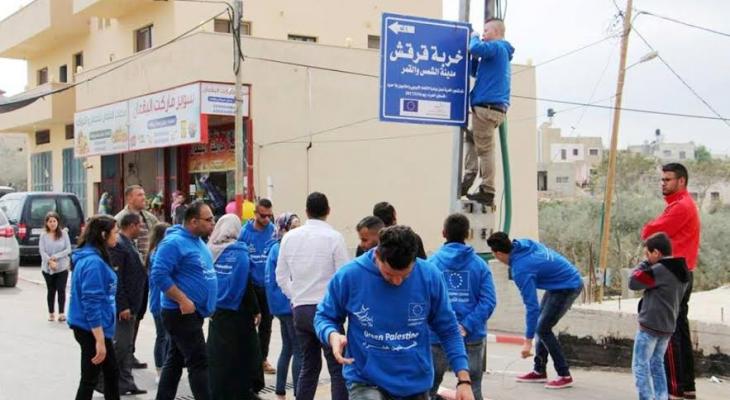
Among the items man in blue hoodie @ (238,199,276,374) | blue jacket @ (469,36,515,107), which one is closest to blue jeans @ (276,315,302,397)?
man in blue hoodie @ (238,199,276,374)

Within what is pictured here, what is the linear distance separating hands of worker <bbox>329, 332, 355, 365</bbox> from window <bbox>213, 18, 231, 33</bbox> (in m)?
22.0

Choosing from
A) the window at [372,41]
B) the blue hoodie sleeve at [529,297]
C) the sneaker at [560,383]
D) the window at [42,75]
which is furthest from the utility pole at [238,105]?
the window at [42,75]

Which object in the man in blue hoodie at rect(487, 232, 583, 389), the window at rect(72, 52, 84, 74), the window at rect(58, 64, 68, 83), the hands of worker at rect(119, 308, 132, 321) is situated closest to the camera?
the man in blue hoodie at rect(487, 232, 583, 389)

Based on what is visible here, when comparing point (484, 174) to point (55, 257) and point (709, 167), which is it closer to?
point (55, 257)

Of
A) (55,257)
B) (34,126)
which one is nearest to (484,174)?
(55,257)

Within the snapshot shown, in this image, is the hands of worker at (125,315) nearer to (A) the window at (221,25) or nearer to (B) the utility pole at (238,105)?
(B) the utility pole at (238,105)

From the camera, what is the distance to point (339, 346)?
3904mm

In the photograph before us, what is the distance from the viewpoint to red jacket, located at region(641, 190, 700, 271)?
260 inches

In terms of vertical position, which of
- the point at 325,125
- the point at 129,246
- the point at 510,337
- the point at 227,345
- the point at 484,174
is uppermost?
the point at 325,125

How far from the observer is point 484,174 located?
28.5ft

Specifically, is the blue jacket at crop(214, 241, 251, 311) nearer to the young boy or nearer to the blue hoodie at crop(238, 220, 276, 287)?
the blue hoodie at crop(238, 220, 276, 287)

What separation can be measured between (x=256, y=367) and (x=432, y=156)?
18063mm

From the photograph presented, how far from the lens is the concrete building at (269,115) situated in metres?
21.1

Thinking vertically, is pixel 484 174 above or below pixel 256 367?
above
